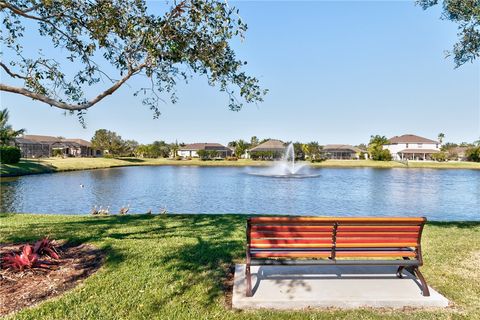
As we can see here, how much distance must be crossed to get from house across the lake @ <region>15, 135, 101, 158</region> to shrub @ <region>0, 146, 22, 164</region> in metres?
46.1

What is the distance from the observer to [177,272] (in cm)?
582

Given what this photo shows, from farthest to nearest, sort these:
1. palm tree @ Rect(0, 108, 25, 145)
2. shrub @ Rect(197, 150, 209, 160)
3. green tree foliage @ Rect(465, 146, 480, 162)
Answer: shrub @ Rect(197, 150, 209, 160), green tree foliage @ Rect(465, 146, 480, 162), palm tree @ Rect(0, 108, 25, 145)

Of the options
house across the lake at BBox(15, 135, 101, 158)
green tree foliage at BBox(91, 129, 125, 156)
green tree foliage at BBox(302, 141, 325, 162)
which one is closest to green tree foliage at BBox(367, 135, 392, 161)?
green tree foliage at BBox(302, 141, 325, 162)

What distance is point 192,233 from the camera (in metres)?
9.10

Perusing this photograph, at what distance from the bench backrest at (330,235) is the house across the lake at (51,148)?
105500mm

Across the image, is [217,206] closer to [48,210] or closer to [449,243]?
[48,210]

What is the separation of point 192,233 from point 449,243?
6.50 metres

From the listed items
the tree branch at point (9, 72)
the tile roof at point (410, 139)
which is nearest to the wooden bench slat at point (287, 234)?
the tree branch at point (9, 72)

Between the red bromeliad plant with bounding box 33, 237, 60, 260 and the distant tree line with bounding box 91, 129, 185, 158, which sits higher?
the distant tree line with bounding box 91, 129, 185, 158

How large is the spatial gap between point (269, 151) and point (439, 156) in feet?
177

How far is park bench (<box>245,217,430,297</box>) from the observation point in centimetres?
Answer: 504

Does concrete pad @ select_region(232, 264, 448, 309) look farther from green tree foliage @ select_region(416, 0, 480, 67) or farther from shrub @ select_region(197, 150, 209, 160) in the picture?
shrub @ select_region(197, 150, 209, 160)

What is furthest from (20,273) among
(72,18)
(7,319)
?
(72,18)

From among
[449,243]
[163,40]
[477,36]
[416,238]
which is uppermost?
[477,36]
